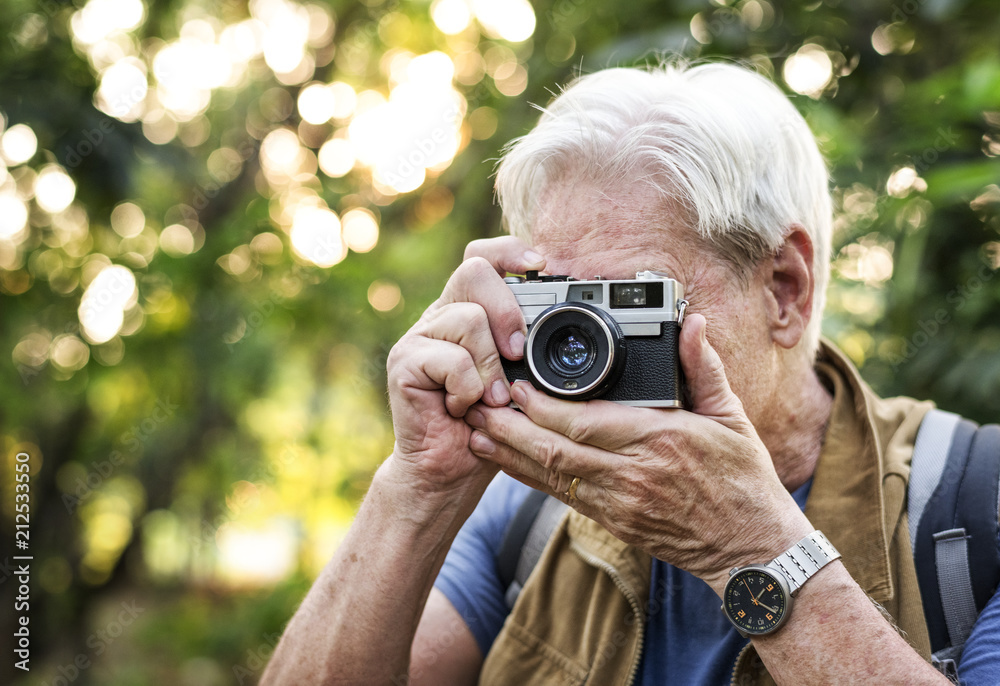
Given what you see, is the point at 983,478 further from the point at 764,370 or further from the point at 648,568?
the point at 648,568

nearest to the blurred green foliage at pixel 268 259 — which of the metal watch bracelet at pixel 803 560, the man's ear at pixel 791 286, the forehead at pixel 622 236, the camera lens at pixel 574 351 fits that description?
the man's ear at pixel 791 286

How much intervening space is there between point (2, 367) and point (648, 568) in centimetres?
400

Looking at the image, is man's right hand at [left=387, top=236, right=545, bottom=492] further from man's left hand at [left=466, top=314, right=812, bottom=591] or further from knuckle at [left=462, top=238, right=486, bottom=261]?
man's left hand at [left=466, top=314, right=812, bottom=591]

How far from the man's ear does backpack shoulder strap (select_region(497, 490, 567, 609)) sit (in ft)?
2.50

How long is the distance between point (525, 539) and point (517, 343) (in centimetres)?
70

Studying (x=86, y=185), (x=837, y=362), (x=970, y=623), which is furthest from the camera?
(x=86, y=185)

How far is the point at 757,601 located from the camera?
1413 millimetres

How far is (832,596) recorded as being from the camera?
1386 millimetres

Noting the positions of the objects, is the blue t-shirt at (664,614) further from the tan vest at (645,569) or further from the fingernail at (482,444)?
the fingernail at (482,444)

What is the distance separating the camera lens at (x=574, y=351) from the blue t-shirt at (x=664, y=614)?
654 mm

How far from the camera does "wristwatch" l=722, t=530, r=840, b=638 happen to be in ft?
4.57

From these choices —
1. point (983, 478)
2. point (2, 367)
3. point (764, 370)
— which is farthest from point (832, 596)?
point (2, 367)

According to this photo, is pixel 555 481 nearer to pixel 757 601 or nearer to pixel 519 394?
pixel 519 394

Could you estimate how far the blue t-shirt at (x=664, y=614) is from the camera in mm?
1452
